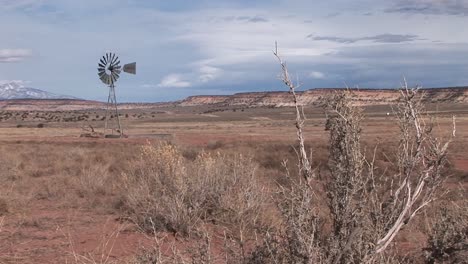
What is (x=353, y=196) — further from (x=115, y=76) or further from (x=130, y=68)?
(x=130, y=68)

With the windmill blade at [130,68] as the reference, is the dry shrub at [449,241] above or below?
below

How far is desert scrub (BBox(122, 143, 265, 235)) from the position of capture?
1029 cm

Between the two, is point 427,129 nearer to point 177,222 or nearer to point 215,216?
point 177,222

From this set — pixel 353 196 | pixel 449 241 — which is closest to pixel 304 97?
pixel 449 241

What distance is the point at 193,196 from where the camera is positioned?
37.9 feet

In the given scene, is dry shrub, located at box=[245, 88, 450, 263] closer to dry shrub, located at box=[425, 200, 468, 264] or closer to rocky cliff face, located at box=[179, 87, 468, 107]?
dry shrub, located at box=[425, 200, 468, 264]

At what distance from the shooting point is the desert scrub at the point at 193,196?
33.8ft

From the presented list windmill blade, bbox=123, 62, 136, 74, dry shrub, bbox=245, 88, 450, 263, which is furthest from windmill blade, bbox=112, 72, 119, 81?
dry shrub, bbox=245, 88, 450, 263

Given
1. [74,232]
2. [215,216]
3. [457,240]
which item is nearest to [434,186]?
[457,240]

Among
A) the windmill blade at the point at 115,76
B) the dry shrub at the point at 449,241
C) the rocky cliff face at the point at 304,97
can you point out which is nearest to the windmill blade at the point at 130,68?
the windmill blade at the point at 115,76

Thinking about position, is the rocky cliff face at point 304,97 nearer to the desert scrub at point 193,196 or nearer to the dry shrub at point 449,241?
the desert scrub at point 193,196

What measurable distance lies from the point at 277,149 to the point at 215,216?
1757 centimetres

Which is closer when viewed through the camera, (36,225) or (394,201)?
(394,201)

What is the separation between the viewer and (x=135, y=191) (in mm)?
11641
